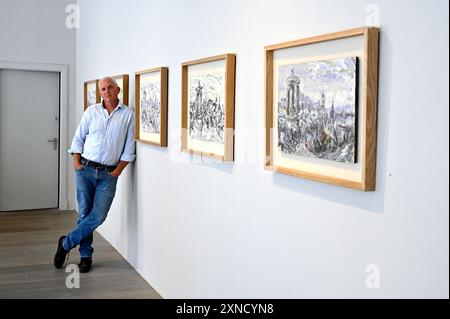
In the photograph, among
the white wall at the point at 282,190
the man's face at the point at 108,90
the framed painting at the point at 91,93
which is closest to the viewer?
the white wall at the point at 282,190

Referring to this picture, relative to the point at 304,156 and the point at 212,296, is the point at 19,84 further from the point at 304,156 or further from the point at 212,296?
the point at 304,156

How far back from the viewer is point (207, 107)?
2758 millimetres

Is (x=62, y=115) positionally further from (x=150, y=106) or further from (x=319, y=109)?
(x=319, y=109)

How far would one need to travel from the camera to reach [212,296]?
8.99 feet

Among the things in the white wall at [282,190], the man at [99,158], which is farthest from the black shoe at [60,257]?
the white wall at [282,190]

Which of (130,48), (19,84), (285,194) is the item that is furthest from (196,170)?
(19,84)

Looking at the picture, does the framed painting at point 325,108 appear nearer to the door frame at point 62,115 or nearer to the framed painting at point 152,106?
the framed painting at point 152,106

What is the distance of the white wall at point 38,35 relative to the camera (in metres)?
5.94

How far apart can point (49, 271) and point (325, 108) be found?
283 cm

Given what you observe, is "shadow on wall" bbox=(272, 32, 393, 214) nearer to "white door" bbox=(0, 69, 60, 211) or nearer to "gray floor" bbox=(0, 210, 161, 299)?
"gray floor" bbox=(0, 210, 161, 299)

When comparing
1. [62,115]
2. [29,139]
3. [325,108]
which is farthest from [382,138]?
[29,139]

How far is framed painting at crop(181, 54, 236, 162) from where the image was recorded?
8.25 ft

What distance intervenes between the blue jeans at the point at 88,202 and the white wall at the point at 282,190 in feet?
0.70
